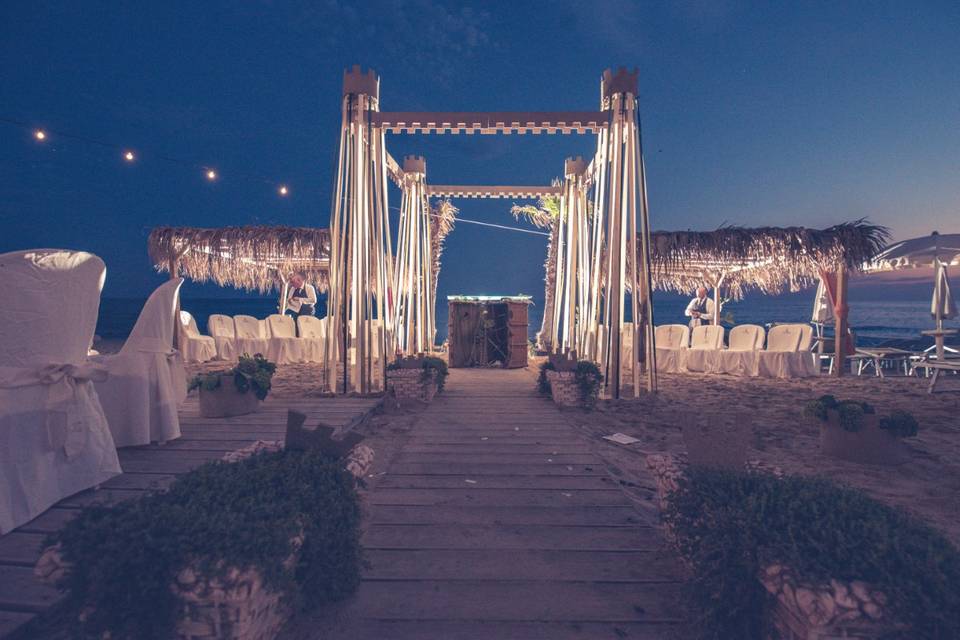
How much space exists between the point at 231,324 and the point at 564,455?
9796mm

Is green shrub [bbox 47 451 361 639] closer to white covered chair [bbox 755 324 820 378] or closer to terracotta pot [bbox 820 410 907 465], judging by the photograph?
terracotta pot [bbox 820 410 907 465]

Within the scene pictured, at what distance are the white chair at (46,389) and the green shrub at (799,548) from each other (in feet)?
9.43

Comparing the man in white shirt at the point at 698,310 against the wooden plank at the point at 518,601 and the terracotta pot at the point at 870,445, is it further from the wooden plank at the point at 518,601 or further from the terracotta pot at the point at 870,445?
the wooden plank at the point at 518,601

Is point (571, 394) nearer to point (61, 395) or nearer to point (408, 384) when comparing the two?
point (408, 384)

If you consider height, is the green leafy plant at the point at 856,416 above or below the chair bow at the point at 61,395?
below

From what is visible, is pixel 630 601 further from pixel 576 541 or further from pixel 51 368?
pixel 51 368

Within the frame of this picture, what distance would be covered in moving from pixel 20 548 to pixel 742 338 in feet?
33.0

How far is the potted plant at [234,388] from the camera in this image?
4469 mm

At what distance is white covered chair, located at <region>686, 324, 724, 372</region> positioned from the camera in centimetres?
913

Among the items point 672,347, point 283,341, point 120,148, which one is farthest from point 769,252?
point 120,148

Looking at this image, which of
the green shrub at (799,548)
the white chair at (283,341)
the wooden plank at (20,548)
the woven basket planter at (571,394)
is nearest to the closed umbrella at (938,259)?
the woven basket planter at (571,394)

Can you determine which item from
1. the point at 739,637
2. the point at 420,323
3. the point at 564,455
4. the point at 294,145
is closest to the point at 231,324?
the point at 420,323

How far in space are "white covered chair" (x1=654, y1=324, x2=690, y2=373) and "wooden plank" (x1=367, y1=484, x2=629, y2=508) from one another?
7.11m

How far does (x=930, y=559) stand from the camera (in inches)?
45.3
